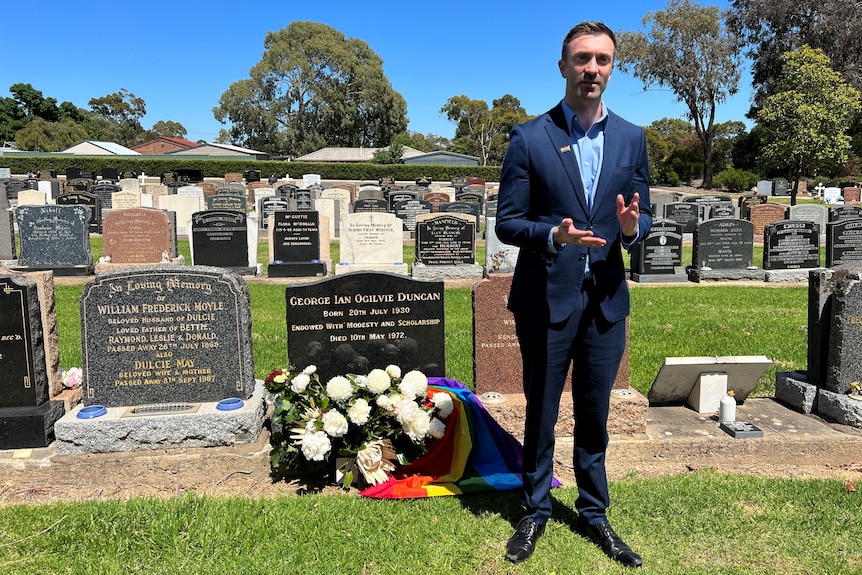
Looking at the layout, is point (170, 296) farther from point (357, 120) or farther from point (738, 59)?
point (357, 120)

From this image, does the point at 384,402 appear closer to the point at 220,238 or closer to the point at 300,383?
the point at 300,383

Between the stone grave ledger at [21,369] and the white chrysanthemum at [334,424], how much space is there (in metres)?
2.11

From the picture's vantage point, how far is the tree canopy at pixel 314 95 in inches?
2810

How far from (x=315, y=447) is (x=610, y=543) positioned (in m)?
1.73

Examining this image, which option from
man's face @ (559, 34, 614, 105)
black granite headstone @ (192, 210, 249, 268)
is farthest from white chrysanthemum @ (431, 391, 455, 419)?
black granite headstone @ (192, 210, 249, 268)

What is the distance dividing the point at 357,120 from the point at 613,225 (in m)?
73.8

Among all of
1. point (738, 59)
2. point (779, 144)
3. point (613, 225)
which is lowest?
point (613, 225)

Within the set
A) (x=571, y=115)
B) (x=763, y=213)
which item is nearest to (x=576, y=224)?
(x=571, y=115)

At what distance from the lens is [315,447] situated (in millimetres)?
3850

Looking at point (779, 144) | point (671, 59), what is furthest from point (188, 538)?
point (671, 59)

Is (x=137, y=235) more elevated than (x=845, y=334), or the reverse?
(x=137, y=235)

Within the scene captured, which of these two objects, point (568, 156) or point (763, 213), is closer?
point (568, 156)

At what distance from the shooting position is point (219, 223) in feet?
40.8

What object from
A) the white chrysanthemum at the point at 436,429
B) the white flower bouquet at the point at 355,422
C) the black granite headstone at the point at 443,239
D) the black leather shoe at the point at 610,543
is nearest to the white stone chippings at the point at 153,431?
the white flower bouquet at the point at 355,422
